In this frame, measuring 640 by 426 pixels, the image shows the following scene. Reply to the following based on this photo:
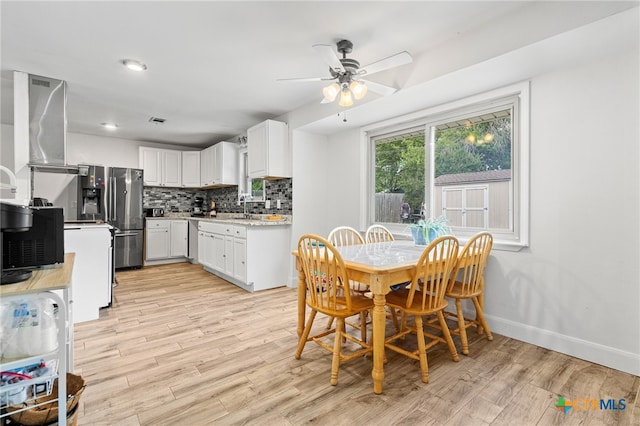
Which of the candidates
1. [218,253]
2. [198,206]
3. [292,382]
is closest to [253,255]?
[218,253]

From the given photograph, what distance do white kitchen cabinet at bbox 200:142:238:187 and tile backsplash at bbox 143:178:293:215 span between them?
34 cm

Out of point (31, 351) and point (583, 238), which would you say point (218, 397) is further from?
point (583, 238)

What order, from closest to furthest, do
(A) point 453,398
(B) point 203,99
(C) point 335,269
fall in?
(A) point 453,398 → (C) point 335,269 → (B) point 203,99

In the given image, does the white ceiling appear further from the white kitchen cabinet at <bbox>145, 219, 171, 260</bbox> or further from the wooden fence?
the white kitchen cabinet at <bbox>145, 219, 171, 260</bbox>

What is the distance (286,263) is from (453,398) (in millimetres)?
2796

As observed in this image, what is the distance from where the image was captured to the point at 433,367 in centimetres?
209

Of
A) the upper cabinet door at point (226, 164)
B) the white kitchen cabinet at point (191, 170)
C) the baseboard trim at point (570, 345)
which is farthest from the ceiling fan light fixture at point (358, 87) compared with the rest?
the white kitchen cabinet at point (191, 170)

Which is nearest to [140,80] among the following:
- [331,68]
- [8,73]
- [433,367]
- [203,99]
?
[203,99]

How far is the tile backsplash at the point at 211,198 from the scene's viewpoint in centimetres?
468

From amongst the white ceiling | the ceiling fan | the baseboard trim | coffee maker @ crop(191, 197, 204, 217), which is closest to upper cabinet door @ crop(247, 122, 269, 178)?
the white ceiling

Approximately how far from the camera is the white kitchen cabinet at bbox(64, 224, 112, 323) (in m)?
2.89

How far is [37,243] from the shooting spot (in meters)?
1.55

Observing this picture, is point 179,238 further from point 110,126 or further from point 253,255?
point 253,255

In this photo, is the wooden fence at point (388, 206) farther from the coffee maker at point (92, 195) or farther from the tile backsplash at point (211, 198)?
the coffee maker at point (92, 195)
